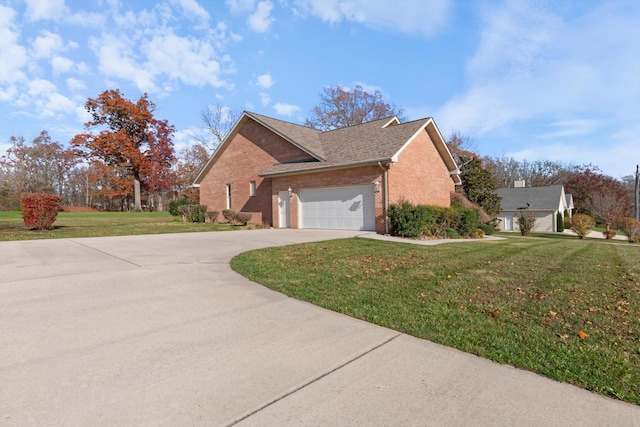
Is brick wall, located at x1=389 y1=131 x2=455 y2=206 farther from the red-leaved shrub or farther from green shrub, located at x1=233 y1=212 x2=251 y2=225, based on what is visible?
the red-leaved shrub

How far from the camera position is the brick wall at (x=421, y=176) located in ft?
47.7

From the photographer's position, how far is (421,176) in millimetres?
16656

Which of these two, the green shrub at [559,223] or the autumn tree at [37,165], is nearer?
the green shrub at [559,223]

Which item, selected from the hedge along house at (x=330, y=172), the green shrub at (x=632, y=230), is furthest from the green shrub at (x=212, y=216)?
the green shrub at (x=632, y=230)

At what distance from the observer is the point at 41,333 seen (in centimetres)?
333

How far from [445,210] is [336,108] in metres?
28.4

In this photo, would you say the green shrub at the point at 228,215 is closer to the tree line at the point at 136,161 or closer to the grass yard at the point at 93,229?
the grass yard at the point at 93,229

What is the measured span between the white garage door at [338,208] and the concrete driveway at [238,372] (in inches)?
411

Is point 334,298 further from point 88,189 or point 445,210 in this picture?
point 88,189

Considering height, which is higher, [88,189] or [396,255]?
[88,189]

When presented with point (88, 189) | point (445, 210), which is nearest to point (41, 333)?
point (445, 210)

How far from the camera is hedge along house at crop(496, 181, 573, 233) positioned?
115 ft

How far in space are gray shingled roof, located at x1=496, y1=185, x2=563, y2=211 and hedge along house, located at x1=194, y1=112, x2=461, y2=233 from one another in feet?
65.1

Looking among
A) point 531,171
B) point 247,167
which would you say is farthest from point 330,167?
point 531,171
